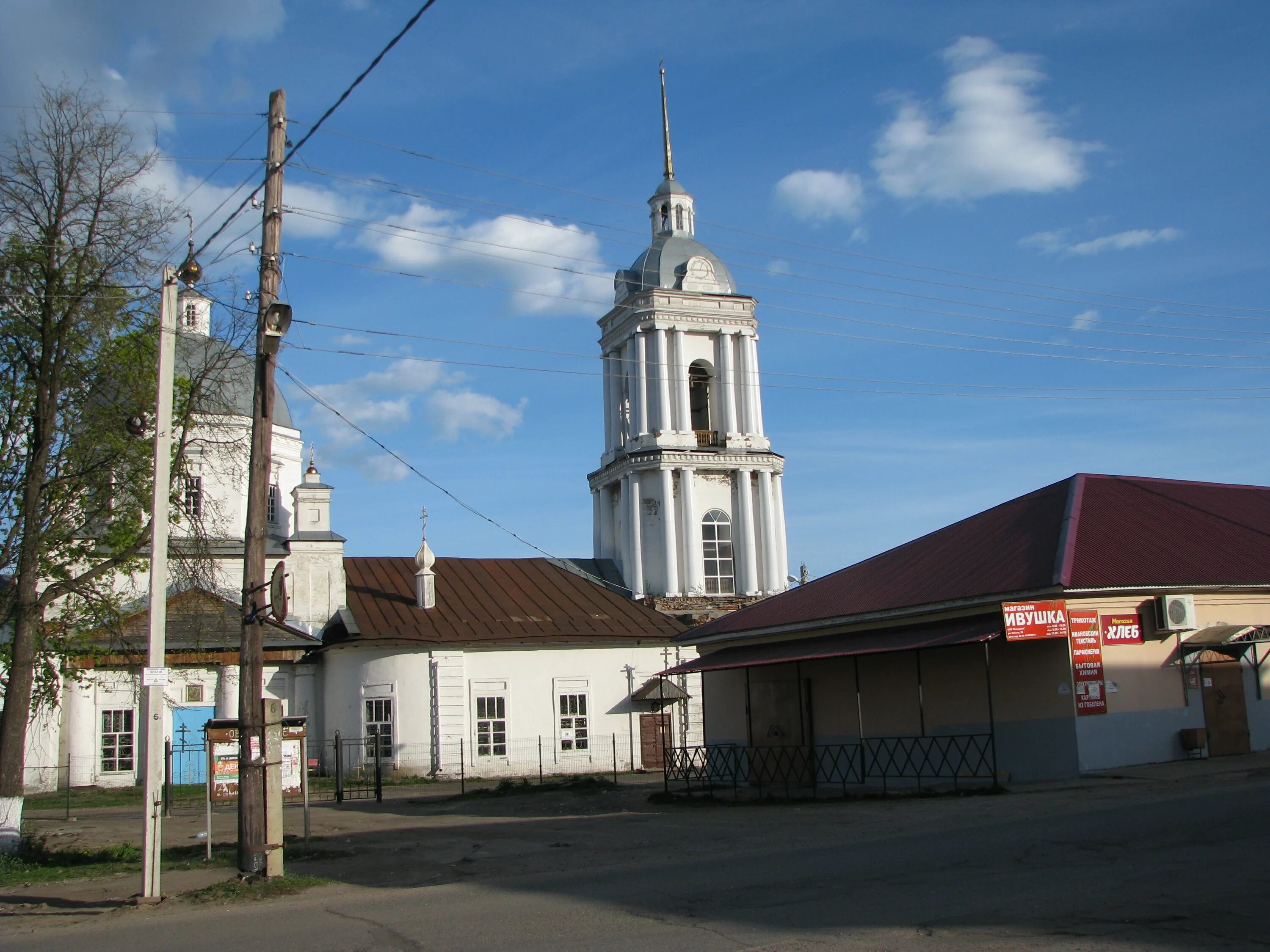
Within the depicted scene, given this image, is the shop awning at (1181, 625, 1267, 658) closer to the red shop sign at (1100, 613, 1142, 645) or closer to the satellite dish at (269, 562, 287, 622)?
the red shop sign at (1100, 613, 1142, 645)

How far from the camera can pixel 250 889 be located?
40.3 ft

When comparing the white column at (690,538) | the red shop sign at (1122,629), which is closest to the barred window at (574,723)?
the white column at (690,538)

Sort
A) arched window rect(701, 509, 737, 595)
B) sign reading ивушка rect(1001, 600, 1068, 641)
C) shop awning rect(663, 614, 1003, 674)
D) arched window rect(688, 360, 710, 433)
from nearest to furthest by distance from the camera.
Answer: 1. sign reading ивушка rect(1001, 600, 1068, 641)
2. shop awning rect(663, 614, 1003, 674)
3. arched window rect(701, 509, 737, 595)
4. arched window rect(688, 360, 710, 433)

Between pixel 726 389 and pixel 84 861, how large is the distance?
29622mm

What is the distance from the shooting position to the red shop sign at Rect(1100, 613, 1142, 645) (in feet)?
66.1

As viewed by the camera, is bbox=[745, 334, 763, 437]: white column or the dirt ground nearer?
the dirt ground

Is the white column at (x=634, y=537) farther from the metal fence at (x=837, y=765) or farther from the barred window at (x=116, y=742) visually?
the barred window at (x=116, y=742)

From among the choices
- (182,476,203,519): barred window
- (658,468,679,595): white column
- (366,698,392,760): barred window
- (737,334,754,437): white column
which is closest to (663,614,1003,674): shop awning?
(366,698,392,760): barred window

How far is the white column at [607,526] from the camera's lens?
44344mm

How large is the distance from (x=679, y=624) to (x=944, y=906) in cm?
3003

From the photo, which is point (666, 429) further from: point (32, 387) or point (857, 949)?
point (857, 949)

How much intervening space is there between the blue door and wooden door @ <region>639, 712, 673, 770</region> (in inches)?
494

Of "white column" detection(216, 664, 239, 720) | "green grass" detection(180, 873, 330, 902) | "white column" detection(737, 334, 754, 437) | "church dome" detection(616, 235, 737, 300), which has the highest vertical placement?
"church dome" detection(616, 235, 737, 300)

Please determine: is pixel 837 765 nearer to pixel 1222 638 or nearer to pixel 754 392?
pixel 1222 638
